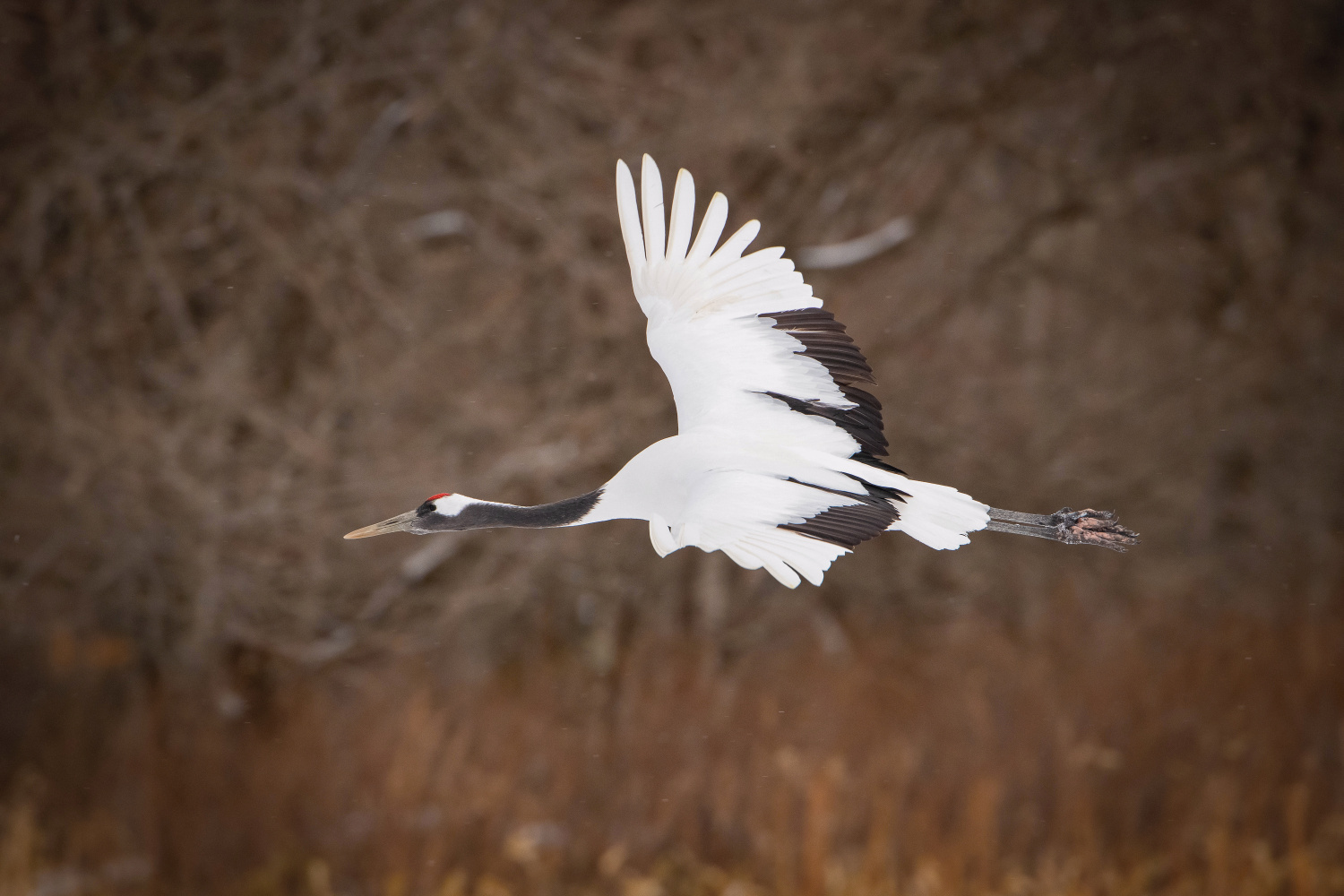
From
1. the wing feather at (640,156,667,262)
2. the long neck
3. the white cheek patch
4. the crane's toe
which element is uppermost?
the wing feather at (640,156,667,262)

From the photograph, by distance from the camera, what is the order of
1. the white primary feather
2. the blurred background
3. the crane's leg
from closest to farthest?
the white primary feather < the crane's leg < the blurred background

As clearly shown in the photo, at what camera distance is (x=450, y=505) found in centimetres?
110

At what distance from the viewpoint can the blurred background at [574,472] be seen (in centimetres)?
279

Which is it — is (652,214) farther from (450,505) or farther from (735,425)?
(450,505)

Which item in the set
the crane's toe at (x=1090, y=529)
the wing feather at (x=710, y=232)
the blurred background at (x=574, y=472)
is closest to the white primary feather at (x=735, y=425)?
the wing feather at (x=710, y=232)

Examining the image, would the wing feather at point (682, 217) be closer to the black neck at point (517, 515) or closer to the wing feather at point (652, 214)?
the wing feather at point (652, 214)

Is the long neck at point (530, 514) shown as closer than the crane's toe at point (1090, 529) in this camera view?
Yes

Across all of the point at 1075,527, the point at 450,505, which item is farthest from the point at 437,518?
the point at 1075,527

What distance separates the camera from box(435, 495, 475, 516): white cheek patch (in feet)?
3.59

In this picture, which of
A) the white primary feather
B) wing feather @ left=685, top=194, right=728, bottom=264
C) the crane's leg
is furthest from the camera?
the crane's leg

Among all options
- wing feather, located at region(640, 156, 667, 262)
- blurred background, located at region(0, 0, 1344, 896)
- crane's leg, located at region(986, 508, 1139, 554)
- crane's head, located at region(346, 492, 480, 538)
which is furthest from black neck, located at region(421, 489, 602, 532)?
blurred background, located at region(0, 0, 1344, 896)

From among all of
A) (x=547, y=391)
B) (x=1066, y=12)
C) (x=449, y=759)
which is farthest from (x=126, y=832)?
(x=1066, y=12)

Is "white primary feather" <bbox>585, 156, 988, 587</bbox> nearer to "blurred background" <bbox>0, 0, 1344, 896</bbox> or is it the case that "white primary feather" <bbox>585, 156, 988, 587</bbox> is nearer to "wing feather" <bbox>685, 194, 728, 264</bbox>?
"wing feather" <bbox>685, 194, 728, 264</bbox>

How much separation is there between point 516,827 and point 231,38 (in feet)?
8.53
